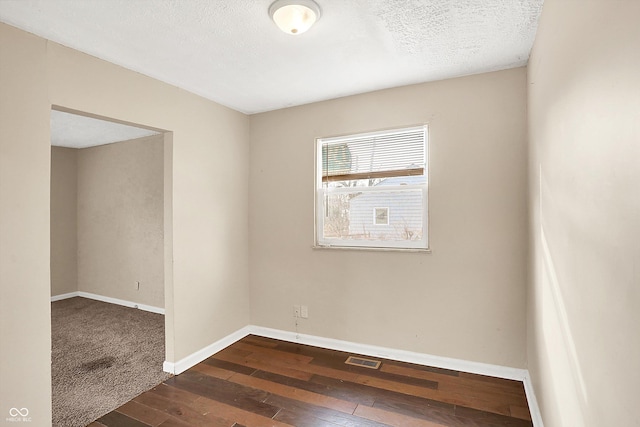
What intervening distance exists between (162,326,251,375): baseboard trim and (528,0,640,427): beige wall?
2.75 meters

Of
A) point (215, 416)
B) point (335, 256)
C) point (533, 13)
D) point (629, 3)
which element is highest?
point (533, 13)

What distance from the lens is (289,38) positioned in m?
2.07

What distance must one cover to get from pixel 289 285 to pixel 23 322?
2148 millimetres

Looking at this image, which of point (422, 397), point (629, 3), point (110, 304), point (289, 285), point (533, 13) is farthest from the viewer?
point (110, 304)

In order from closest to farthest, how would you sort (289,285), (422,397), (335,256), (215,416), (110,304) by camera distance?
(215,416)
(422,397)
(335,256)
(289,285)
(110,304)

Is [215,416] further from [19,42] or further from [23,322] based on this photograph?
[19,42]

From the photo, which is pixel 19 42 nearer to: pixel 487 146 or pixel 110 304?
pixel 487 146

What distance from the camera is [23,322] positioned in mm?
1845

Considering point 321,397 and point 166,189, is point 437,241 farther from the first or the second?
point 166,189

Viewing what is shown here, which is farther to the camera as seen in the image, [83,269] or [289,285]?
[83,269]

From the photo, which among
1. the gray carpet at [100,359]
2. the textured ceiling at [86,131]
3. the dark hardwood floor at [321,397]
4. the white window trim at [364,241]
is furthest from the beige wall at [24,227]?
the white window trim at [364,241]

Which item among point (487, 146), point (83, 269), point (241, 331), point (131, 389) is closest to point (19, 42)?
point (131, 389)

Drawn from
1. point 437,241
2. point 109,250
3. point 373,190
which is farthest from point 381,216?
point 109,250

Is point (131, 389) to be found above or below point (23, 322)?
below
